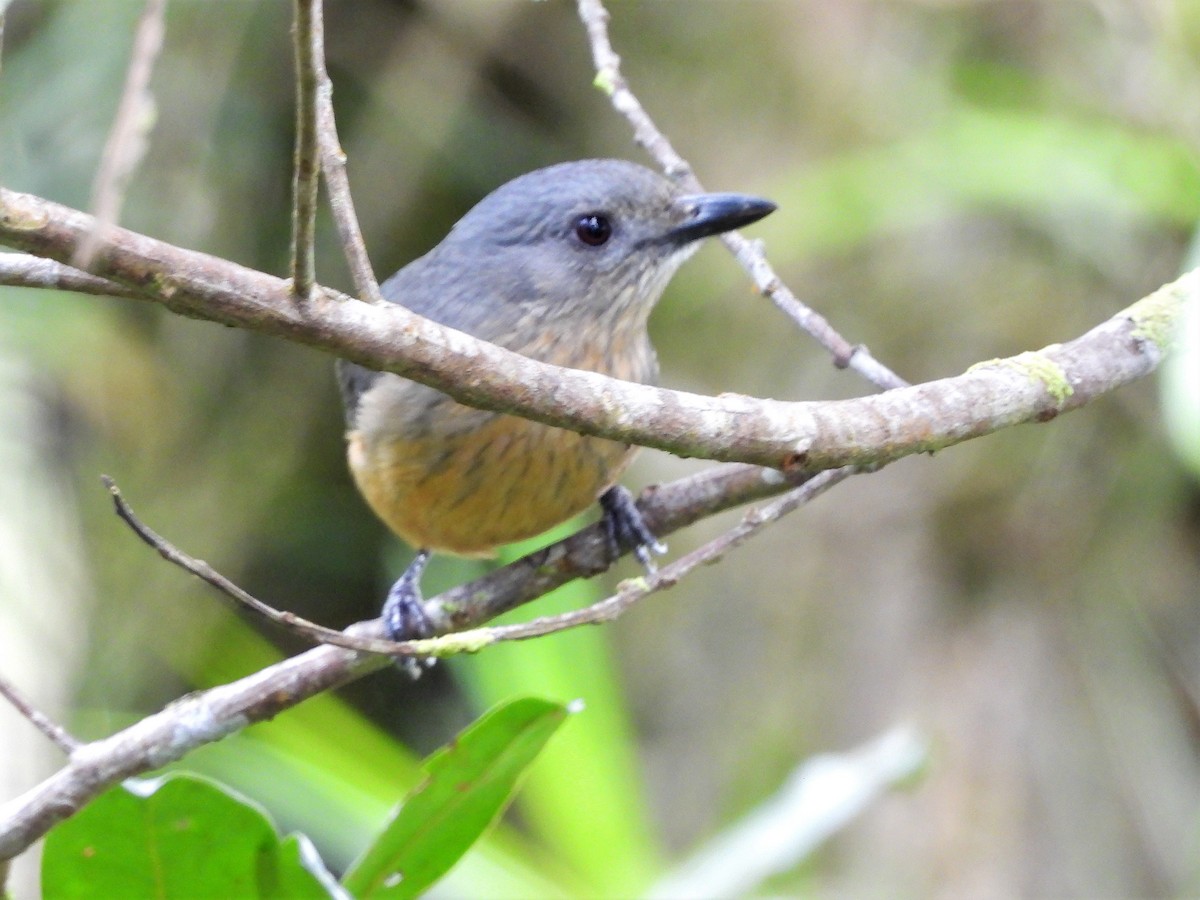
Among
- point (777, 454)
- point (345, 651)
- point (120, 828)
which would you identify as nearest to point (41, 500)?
point (345, 651)

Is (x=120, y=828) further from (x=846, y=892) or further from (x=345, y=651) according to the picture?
(x=846, y=892)

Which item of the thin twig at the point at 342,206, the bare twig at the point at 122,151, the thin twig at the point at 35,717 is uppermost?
the thin twig at the point at 342,206

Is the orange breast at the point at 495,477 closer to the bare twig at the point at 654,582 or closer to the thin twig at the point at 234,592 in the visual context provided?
the bare twig at the point at 654,582

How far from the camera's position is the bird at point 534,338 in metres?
2.61

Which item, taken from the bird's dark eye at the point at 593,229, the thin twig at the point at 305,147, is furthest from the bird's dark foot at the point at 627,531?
the thin twig at the point at 305,147

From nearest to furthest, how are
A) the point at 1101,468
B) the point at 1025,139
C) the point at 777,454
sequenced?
the point at 777,454
the point at 1025,139
the point at 1101,468

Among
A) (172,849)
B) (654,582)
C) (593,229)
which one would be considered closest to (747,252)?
(593,229)

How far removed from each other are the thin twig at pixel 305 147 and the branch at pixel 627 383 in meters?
0.03

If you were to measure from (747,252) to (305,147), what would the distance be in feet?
4.01

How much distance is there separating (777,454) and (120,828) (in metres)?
0.86

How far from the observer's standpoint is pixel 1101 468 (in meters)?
4.18

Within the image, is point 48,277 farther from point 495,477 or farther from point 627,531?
point 627,531

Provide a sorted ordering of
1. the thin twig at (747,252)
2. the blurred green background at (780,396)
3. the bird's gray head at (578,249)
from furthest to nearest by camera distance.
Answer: the blurred green background at (780,396)
the bird's gray head at (578,249)
the thin twig at (747,252)

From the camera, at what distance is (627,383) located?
148cm
